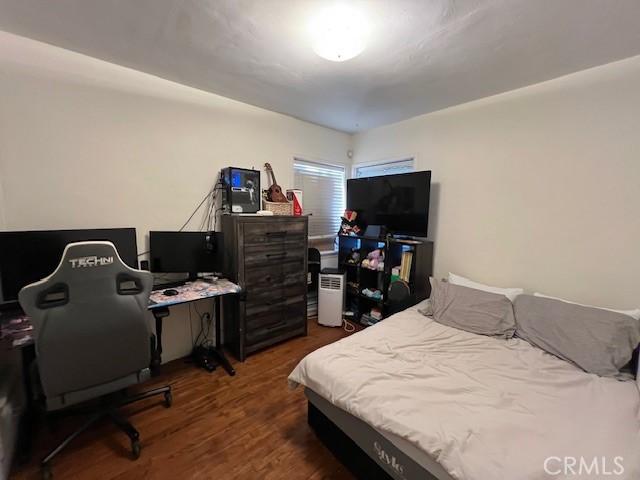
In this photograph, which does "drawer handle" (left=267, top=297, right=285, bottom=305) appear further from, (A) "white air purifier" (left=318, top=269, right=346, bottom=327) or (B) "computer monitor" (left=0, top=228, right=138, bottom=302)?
(B) "computer monitor" (left=0, top=228, right=138, bottom=302)

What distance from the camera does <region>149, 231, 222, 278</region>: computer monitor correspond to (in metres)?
2.26

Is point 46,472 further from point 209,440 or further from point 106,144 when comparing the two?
point 106,144

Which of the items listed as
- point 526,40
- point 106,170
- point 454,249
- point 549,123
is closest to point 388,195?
point 454,249

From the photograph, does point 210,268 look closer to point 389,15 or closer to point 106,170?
point 106,170

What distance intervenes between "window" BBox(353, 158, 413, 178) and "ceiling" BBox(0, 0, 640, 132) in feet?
2.92

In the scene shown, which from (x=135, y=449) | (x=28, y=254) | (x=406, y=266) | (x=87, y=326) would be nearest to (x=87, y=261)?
(x=87, y=326)

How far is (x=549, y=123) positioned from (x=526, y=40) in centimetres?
84

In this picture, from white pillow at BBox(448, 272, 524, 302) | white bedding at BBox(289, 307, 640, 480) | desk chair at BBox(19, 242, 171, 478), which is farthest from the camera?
white pillow at BBox(448, 272, 524, 302)

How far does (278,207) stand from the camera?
111 inches

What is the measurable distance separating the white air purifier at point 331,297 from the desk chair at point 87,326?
200 cm

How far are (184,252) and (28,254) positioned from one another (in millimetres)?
938

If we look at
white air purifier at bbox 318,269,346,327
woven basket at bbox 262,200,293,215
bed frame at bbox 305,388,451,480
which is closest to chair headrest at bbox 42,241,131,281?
bed frame at bbox 305,388,451,480

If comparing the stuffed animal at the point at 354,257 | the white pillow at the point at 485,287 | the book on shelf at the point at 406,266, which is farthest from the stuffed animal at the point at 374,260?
the white pillow at the point at 485,287

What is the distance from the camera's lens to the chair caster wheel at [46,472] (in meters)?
1.36
